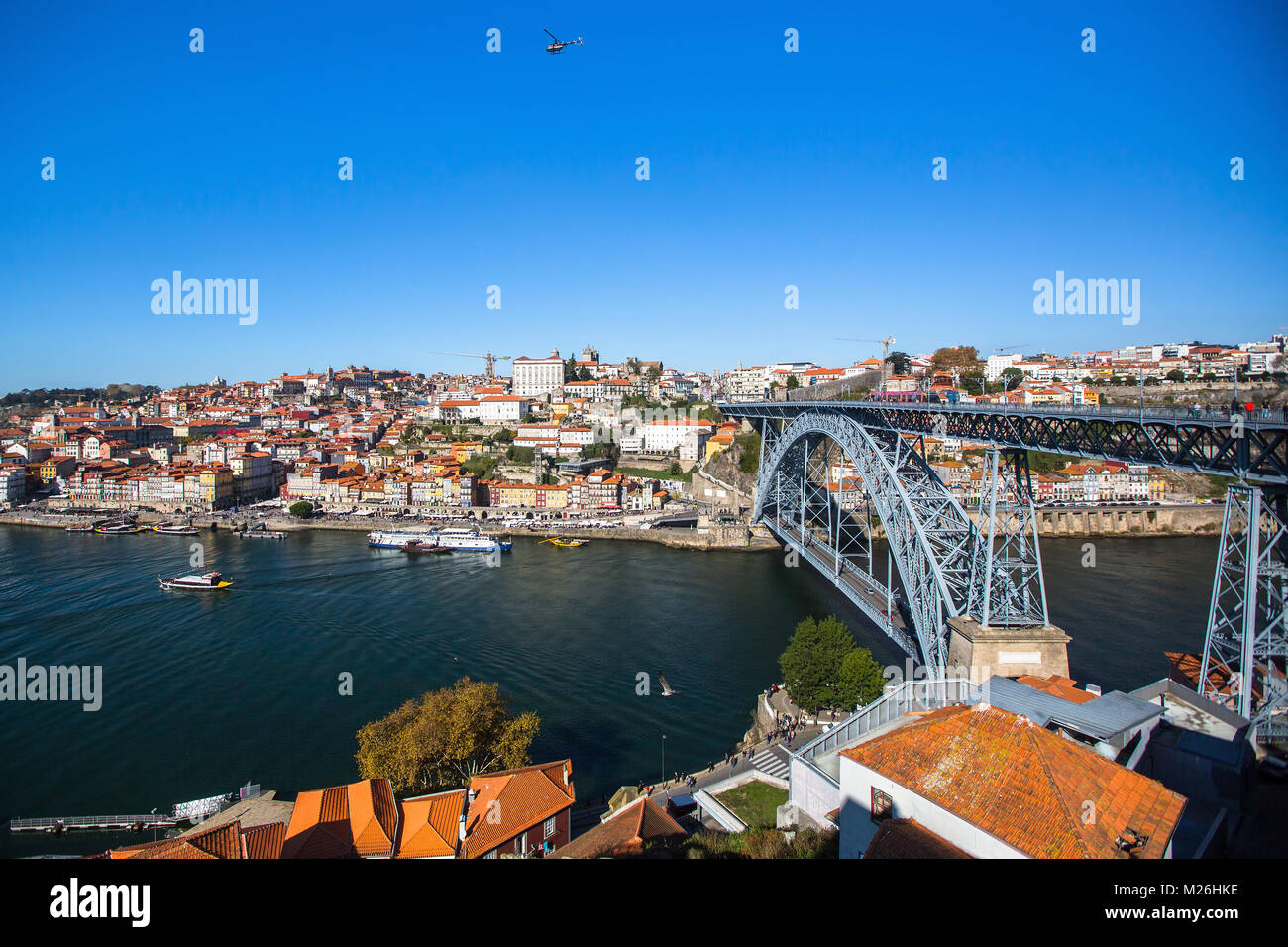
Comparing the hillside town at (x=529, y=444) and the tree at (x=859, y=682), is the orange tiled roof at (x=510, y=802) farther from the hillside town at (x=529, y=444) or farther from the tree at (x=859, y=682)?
the hillside town at (x=529, y=444)

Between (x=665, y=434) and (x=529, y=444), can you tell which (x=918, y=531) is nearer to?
(x=665, y=434)

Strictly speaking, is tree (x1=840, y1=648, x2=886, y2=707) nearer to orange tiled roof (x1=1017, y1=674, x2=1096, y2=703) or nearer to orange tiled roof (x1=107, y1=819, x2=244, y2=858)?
orange tiled roof (x1=1017, y1=674, x2=1096, y2=703)

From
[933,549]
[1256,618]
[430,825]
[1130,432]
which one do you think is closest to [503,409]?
[933,549]

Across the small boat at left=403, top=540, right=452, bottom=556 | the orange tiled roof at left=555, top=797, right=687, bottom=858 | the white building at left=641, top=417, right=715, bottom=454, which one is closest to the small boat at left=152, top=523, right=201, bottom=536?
the small boat at left=403, top=540, right=452, bottom=556

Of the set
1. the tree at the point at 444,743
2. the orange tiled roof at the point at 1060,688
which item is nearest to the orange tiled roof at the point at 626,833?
the tree at the point at 444,743

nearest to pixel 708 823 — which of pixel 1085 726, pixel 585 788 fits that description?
pixel 585 788
